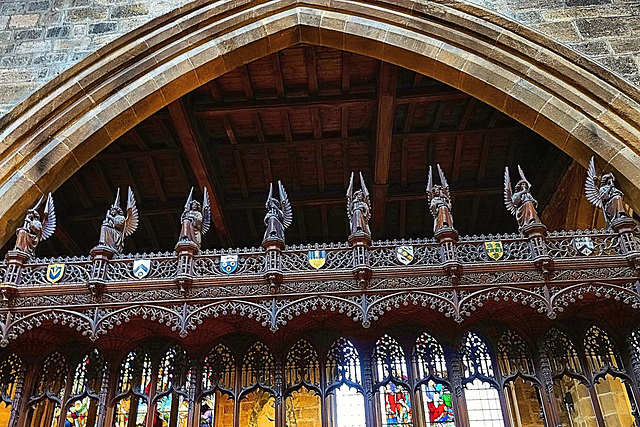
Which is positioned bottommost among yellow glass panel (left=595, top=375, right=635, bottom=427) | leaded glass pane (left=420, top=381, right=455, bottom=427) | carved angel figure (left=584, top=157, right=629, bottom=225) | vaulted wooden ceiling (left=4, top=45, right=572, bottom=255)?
yellow glass panel (left=595, top=375, right=635, bottom=427)

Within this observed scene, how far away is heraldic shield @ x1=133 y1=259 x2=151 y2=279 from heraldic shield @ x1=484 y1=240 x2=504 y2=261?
309 centimetres

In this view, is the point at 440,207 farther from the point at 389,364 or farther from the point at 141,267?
the point at 141,267

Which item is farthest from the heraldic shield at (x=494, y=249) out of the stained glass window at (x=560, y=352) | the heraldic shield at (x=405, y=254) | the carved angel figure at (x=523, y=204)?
the stained glass window at (x=560, y=352)

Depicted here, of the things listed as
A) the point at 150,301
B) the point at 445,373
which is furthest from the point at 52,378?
the point at 445,373

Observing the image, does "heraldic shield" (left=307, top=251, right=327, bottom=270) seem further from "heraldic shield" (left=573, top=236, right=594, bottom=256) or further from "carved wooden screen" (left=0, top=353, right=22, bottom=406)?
"carved wooden screen" (left=0, top=353, right=22, bottom=406)

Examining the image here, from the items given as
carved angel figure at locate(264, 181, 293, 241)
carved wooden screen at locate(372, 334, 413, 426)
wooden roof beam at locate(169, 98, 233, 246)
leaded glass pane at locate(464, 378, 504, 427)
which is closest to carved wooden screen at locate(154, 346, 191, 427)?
carved angel figure at locate(264, 181, 293, 241)

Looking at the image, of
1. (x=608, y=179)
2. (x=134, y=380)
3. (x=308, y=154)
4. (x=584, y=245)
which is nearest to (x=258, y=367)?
(x=134, y=380)

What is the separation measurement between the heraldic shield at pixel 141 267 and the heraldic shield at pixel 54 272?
0.66 metres

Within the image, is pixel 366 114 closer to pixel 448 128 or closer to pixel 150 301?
pixel 448 128

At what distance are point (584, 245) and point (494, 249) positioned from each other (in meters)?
0.82

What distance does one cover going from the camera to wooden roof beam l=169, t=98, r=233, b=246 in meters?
7.64

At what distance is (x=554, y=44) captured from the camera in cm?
617

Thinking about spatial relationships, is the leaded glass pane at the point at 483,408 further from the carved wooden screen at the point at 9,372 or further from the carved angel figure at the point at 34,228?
the carved angel figure at the point at 34,228

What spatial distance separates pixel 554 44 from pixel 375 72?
7.72 feet
